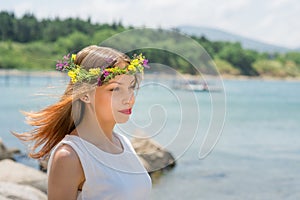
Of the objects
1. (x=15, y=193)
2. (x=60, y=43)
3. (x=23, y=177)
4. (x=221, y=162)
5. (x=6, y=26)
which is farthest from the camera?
(x=6, y=26)

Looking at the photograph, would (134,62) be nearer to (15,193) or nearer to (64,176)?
(64,176)

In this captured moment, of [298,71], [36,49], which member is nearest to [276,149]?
[36,49]

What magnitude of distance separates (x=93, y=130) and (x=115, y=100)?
0.42 ft

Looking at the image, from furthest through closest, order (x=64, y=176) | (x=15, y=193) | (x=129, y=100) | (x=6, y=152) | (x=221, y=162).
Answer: (x=221, y=162) < (x=6, y=152) < (x=15, y=193) < (x=129, y=100) < (x=64, y=176)

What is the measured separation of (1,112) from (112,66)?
2453 cm

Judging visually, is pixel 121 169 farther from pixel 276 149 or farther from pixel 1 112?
pixel 1 112

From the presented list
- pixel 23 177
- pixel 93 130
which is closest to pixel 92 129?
pixel 93 130

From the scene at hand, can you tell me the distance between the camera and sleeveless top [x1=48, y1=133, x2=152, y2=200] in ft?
5.78

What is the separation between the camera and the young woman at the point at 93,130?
1.74 m

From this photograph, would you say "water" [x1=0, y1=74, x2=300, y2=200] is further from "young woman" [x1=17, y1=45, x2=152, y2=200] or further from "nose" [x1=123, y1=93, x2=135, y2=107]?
"nose" [x1=123, y1=93, x2=135, y2=107]

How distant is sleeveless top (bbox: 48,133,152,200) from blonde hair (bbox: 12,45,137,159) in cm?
11

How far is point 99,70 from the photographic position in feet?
6.05

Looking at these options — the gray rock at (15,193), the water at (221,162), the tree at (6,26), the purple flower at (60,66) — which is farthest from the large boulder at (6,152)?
the tree at (6,26)

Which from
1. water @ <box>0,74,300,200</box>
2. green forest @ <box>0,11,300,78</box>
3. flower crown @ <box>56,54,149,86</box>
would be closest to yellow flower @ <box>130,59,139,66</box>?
flower crown @ <box>56,54,149,86</box>
